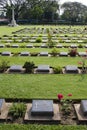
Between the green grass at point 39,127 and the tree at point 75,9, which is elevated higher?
the green grass at point 39,127

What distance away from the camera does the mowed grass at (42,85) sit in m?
6.65

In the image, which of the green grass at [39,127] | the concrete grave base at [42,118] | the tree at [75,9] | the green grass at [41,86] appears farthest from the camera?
the tree at [75,9]

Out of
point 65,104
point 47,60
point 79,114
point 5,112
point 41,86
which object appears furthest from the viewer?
point 47,60

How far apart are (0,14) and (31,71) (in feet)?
275

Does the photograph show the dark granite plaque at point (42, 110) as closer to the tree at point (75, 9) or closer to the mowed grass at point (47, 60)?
the mowed grass at point (47, 60)

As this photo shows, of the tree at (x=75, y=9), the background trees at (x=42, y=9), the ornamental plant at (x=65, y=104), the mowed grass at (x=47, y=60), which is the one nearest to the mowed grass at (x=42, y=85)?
the ornamental plant at (x=65, y=104)

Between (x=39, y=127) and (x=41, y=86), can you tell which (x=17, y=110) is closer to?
(x=39, y=127)

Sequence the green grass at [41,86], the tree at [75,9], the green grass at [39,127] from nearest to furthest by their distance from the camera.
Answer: the green grass at [39,127] → the green grass at [41,86] → the tree at [75,9]

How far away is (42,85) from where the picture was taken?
7.40 m

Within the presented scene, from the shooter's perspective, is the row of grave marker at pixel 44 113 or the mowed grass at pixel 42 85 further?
the mowed grass at pixel 42 85

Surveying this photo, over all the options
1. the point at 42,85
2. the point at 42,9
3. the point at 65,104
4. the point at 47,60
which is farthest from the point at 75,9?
the point at 65,104

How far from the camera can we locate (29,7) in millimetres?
75438

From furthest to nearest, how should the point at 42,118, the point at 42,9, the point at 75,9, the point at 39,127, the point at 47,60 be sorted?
the point at 75,9 < the point at 42,9 < the point at 47,60 < the point at 42,118 < the point at 39,127

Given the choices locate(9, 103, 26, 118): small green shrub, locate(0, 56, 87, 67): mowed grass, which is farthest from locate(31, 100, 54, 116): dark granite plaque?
locate(0, 56, 87, 67): mowed grass
